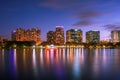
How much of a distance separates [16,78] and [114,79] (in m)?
9.91

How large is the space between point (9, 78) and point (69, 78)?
237 inches

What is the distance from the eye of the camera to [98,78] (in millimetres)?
Answer: 25641

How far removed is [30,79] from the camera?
2469 cm

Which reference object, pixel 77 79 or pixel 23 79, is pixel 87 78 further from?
pixel 23 79

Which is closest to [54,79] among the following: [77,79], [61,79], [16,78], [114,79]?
[61,79]

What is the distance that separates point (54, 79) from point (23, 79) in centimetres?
304

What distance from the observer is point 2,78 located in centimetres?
2491

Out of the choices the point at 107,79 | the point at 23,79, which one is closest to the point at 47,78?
the point at 23,79

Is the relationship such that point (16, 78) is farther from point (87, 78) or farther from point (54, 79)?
point (87, 78)

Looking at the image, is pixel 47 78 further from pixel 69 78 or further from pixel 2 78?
pixel 2 78

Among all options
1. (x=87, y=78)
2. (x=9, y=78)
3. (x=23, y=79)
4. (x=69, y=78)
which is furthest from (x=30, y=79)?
(x=87, y=78)

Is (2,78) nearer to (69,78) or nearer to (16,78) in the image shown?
(16,78)

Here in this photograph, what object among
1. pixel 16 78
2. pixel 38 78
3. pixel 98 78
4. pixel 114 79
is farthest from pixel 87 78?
pixel 16 78

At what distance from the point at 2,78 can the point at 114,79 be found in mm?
11244
